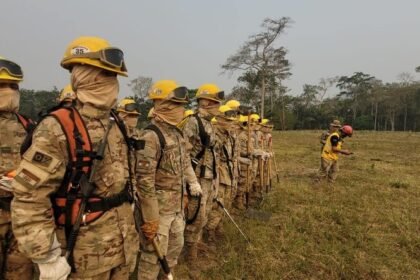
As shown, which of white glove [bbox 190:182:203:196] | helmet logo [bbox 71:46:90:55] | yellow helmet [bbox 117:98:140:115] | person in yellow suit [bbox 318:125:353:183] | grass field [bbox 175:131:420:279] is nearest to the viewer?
helmet logo [bbox 71:46:90:55]

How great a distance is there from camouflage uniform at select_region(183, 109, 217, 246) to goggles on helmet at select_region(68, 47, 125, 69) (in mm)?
2886

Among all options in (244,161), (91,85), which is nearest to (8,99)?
(91,85)

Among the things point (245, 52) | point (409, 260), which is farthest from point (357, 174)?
point (245, 52)

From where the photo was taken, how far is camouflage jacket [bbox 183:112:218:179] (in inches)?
205

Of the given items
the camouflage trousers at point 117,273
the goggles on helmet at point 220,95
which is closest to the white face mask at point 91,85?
the camouflage trousers at point 117,273

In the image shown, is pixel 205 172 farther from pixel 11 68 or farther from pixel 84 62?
pixel 84 62

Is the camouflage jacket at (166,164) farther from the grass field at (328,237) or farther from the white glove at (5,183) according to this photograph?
the grass field at (328,237)

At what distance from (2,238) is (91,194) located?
1.40 m

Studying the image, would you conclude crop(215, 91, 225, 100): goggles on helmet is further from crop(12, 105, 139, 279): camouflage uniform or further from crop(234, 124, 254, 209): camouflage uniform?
crop(12, 105, 139, 279): camouflage uniform

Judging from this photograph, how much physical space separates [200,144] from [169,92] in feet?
5.56

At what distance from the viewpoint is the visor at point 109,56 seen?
7.34 feet

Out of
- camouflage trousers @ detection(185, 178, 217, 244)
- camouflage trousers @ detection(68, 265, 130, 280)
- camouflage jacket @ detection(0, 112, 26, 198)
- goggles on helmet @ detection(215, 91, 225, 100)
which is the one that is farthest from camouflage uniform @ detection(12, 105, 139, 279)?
goggles on helmet @ detection(215, 91, 225, 100)

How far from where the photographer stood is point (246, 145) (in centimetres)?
871

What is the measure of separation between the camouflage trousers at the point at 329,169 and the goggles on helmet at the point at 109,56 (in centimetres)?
992
